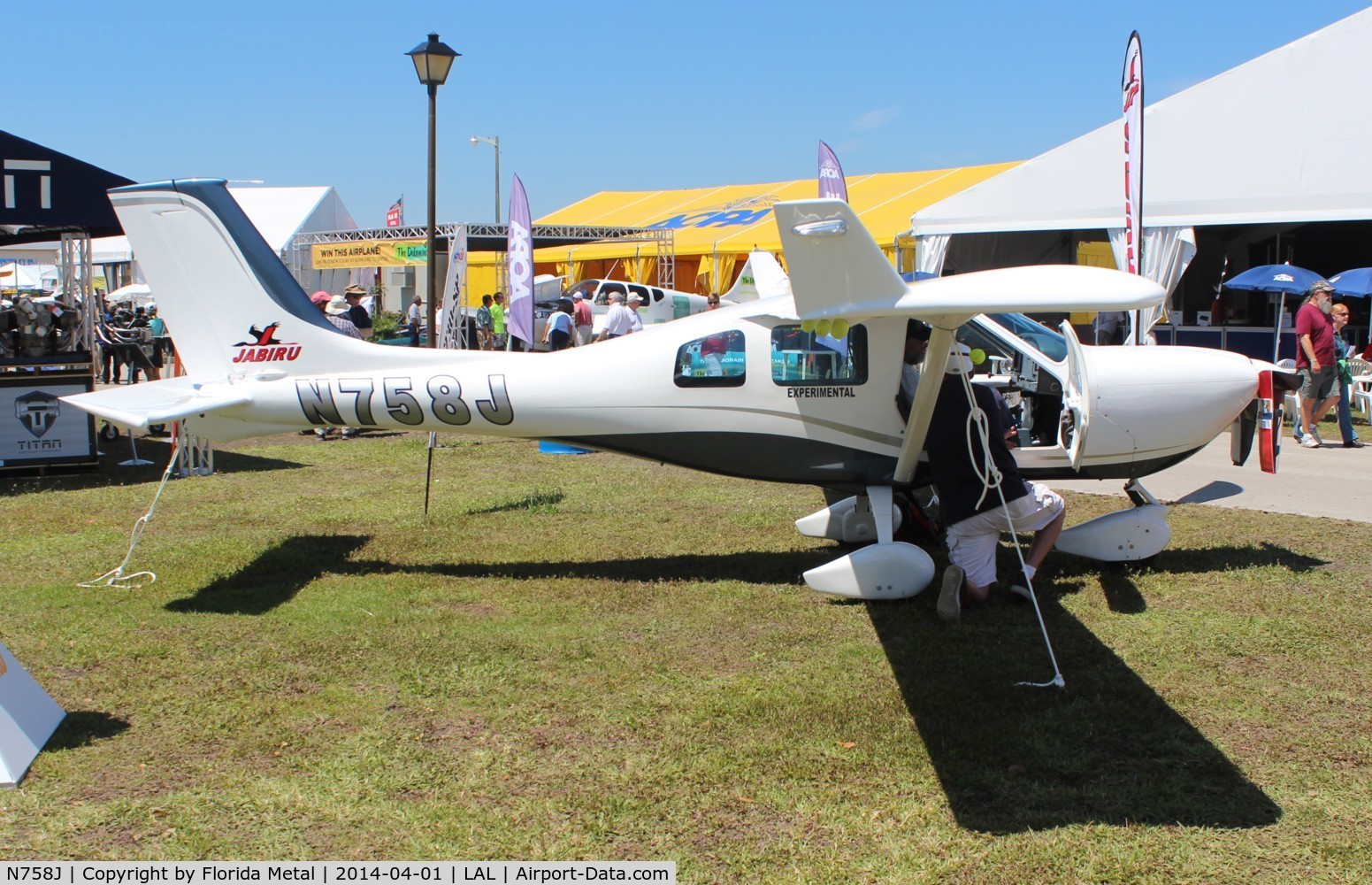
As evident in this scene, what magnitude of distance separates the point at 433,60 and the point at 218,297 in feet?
21.8

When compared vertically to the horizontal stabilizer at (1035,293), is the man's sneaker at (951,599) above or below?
below

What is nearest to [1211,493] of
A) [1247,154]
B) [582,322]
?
[1247,154]

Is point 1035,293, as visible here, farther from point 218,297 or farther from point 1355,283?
point 1355,283

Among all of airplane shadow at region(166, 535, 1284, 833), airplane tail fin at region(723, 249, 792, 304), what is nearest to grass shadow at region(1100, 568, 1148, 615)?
airplane shadow at region(166, 535, 1284, 833)

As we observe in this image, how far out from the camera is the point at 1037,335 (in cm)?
750

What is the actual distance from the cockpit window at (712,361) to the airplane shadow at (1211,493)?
4.71 metres

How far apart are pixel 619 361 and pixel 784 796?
352 cm

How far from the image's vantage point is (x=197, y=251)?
7102 mm

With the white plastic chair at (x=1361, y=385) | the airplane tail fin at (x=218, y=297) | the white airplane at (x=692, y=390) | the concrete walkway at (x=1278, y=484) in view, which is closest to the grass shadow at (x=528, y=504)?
the white airplane at (x=692, y=390)

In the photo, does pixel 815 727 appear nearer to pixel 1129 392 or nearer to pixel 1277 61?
pixel 1129 392

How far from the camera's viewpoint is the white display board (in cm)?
423

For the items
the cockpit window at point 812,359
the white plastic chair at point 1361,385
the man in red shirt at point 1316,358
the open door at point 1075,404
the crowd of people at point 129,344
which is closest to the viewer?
the open door at point 1075,404

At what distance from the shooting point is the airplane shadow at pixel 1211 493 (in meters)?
9.25

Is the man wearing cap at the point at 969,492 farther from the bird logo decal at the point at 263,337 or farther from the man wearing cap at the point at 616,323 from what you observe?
the man wearing cap at the point at 616,323
